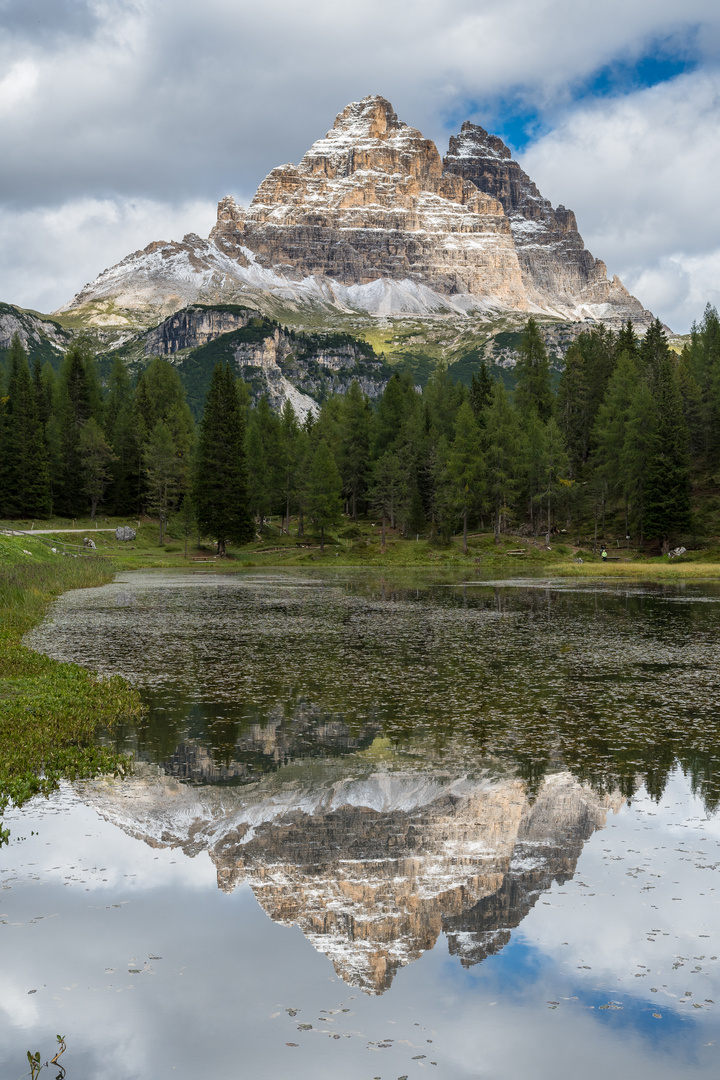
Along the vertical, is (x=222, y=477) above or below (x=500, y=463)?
below

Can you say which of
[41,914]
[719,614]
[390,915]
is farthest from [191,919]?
[719,614]

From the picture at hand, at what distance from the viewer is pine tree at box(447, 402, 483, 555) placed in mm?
97125

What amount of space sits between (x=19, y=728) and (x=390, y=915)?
10.6 metres

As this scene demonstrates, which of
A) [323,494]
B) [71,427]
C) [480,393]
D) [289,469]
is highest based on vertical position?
[480,393]

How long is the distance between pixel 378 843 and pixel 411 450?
4186 inches

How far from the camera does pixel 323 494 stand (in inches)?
4026

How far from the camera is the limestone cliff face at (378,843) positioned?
9.45 m

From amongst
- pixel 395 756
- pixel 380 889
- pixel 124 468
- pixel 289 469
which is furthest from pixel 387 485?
pixel 380 889

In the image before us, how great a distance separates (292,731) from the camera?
18547 mm

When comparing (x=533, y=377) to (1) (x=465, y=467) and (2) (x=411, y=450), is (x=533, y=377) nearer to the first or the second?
(2) (x=411, y=450)

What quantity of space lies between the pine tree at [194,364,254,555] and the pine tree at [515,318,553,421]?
47290 mm

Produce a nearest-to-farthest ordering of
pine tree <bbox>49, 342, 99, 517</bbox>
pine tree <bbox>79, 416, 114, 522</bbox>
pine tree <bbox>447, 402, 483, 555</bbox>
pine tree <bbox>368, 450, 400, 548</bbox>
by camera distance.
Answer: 1. pine tree <bbox>447, 402, 483, 555</bbox>
2. pine tree <bbox>368, 450, 400, 548</bbox>
3. pine tree <bbox>79, 416, 114, 522</bbox>
4. pine tree <bbox>49, 342, 99, 517</bbox>

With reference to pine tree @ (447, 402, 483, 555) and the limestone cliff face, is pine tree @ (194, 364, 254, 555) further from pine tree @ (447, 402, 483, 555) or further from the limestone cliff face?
the limestone cliff face

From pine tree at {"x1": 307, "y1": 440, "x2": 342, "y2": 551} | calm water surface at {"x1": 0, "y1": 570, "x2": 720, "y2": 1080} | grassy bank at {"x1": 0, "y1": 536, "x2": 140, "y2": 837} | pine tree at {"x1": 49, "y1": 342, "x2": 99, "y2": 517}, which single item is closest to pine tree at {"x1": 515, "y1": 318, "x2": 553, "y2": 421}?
pine tree at {"x1": 307, "y1": 440, "x2": 342, "y2": 551}
